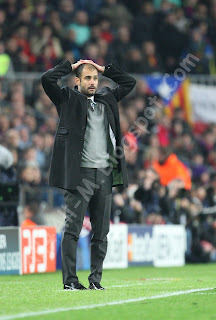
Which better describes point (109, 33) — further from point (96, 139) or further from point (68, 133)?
point (68, 133)

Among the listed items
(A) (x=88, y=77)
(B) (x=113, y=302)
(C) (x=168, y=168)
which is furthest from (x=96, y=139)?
(C) (x=168, y=168)

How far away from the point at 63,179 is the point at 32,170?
6.40 metres

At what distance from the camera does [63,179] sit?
7680 millimetres

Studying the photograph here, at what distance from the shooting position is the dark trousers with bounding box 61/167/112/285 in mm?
7688

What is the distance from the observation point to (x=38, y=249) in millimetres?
12125

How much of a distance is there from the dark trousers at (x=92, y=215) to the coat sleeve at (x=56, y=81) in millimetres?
658

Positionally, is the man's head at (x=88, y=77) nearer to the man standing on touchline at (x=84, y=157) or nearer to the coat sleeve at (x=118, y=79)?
the man standing on touchline at (x=84, y=157)

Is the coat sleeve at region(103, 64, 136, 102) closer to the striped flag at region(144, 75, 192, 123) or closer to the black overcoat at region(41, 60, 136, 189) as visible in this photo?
the black overcoat at region(41, 60, 136, 189)

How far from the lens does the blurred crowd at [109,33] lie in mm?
17109

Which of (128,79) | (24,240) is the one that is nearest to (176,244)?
(24,240)

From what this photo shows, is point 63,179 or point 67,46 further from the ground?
point 67,46

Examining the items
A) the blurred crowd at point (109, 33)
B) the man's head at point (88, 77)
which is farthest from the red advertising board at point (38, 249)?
the man's head at point (88, 77)

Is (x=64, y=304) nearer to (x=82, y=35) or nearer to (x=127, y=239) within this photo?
(x=127, y=239)

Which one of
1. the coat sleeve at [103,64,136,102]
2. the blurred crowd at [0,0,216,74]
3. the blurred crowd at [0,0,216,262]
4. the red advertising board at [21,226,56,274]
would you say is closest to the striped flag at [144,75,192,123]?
the blurred crowd at [0,0,216,262]
